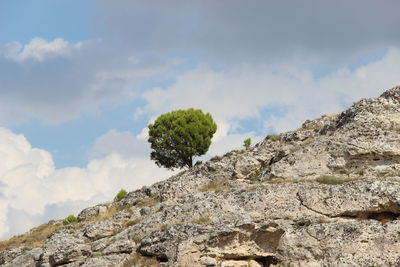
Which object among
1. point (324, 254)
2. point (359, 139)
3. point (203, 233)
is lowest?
point (324, 254)

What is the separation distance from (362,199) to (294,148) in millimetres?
13491

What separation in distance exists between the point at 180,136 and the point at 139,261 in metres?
51.1

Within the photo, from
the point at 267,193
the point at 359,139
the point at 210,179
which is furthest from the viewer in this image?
the point at 210,179

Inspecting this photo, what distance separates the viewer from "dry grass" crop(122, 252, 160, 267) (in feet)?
77.0

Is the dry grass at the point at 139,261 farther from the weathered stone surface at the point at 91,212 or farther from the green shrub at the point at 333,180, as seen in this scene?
the weathered stone surface at the point at 91,212

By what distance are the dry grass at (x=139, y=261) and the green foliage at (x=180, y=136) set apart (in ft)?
162

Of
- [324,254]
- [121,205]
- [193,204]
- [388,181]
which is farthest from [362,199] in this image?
[121,205]

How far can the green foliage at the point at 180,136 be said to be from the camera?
74.3 m

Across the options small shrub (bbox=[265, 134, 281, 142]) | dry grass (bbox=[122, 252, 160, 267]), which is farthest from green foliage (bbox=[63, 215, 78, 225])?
dry grass (bbox=[122, 252, 160, 267])

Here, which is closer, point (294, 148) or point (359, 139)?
point (359, 139)

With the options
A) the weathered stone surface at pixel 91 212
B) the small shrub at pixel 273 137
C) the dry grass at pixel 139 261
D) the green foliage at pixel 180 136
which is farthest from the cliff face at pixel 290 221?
the green foliage at pixel 180 136

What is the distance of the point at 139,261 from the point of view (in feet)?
78.9

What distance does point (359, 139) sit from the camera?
1387 inches

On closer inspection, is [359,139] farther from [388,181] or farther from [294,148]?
[388,181]
